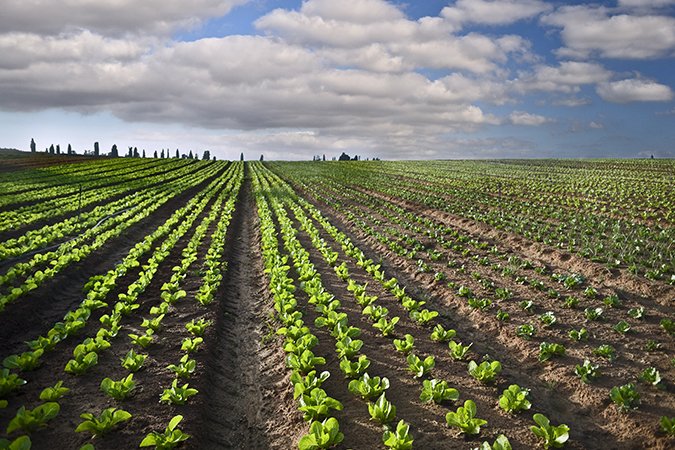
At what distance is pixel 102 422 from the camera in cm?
532

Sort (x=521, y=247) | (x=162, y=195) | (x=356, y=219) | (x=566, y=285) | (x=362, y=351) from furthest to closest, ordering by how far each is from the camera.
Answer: (x=162, y=195), (x=356, y=219), (x=521, y=247), (x=566, y=285), (x=362, y=351)

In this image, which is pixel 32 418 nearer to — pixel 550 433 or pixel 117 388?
pixel 117 388

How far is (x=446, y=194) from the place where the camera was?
30.6 m

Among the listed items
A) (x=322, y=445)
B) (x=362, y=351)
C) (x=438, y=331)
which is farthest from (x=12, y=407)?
(x=438, y=331)

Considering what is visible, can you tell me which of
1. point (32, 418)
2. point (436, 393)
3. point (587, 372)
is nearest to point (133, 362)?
point (32, 418)

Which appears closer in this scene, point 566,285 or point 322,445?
point 322,445

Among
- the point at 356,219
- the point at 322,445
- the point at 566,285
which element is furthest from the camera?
the point at 356,219

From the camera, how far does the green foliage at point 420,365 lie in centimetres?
670

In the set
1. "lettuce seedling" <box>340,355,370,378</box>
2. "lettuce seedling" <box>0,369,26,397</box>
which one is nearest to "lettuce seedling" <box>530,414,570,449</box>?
"lettuce seedling" <box>340,355,370,378</box>

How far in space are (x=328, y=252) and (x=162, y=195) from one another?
20.1m

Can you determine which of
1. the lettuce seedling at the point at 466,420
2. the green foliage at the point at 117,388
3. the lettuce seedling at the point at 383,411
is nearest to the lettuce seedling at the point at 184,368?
the green foliage at the point at 117,388

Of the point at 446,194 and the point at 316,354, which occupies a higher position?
the point at 446,194

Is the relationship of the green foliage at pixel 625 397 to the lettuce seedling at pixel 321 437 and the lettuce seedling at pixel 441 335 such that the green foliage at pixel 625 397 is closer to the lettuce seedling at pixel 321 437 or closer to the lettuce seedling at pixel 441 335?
the lettuce seedling at pixel 441 335

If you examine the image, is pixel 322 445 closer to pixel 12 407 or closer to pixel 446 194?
pixel 12 407
